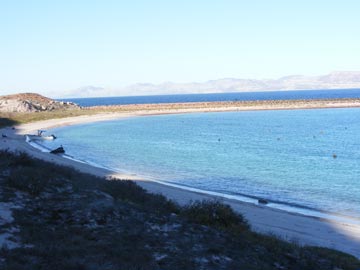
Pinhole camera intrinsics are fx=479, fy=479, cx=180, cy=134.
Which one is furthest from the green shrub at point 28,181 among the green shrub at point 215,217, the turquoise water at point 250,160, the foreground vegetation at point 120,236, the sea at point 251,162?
the turquoise water at point 250,160

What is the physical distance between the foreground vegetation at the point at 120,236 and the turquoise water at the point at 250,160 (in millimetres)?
10441

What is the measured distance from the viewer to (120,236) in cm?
928

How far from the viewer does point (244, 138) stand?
55281 mm

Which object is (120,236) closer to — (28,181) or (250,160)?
(28,181)

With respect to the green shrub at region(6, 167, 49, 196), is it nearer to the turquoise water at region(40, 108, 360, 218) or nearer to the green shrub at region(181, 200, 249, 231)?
the green shrub at region(181, 200, 249, 231)

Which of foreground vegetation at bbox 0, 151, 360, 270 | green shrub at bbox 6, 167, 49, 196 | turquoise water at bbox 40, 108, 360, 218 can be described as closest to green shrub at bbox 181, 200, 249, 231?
foreground vegetation at bbox 0, 151, 360, 270

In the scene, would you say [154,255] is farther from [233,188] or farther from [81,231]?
[233,188]

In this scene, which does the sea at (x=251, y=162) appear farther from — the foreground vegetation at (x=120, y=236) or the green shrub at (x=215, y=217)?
the foreground vegetation at (x=120, y=236)

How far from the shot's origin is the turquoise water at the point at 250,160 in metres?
24.2

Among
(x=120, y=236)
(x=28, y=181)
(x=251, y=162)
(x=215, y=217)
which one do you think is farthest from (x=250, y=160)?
(x=120, y=236)

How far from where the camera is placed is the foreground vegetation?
26.1 ft

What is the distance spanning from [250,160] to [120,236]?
2812cm

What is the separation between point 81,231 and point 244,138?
4690 cm

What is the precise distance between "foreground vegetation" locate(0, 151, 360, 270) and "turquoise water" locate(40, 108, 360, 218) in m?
10.4
